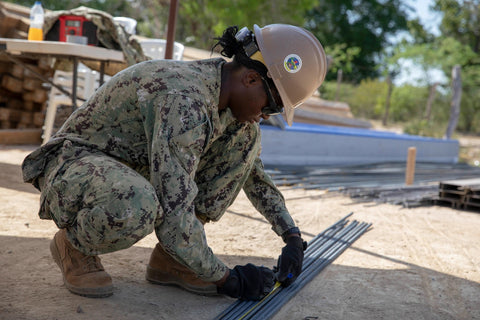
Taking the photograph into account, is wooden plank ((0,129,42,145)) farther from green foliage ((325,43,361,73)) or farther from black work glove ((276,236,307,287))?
green foliage ((325,43,361,73))

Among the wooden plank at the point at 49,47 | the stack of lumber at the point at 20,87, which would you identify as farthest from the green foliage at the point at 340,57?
the wooden plank at the point at 49,47

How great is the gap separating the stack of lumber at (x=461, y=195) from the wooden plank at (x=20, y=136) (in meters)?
5.24

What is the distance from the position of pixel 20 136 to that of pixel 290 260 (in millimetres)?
5380

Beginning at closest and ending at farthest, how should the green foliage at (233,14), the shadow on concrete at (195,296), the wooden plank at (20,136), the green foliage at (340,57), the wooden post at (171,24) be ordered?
the shadow on concrete at (195,296)
the wooden post at (171,24)
the wooden plank at (20,136)
the green foliage at (233,14)
the green foliage at (340,57)

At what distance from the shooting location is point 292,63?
2111mm

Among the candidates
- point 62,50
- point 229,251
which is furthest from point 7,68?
point 229,251

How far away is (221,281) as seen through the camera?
2.07m

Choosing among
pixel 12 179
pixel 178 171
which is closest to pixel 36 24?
pixel 12 179

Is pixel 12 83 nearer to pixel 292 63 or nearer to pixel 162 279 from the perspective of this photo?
pixel 162 279

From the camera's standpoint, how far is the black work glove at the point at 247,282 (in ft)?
6.87

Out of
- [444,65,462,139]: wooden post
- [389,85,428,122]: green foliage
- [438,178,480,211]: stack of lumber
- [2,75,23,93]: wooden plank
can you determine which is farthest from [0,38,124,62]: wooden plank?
[389,85,428,122]: green foliage

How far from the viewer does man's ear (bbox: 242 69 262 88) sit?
2070mm

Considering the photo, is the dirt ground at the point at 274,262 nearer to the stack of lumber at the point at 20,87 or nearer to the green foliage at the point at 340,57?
the stack of lumber at the point at 20,87

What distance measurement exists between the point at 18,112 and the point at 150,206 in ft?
21.1
